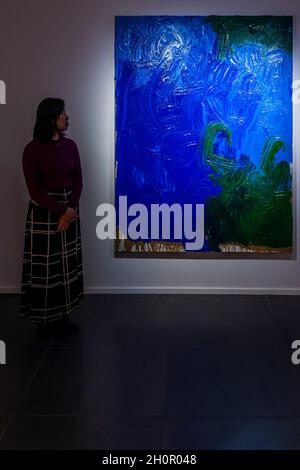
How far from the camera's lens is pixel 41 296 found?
15.4 ft

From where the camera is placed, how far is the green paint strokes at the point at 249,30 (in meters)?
5.64

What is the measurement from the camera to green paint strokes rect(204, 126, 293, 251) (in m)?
5.75

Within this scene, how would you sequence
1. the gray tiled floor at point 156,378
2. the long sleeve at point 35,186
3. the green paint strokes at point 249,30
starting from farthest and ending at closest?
the green paint strokes at point 249,30 < the long sleeve at point 35,186 < the gray tiled floor at point 156,378

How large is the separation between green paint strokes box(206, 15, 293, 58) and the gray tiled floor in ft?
6.63

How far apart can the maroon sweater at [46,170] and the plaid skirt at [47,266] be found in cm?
6

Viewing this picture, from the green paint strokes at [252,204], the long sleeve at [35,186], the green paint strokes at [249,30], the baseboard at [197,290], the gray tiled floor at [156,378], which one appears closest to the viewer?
the gray tiled floor at [156,378]

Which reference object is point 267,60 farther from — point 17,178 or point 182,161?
point 17,178

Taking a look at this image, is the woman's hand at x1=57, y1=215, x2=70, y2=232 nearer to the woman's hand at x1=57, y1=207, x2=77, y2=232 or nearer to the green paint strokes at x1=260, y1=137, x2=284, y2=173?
the woman's hand at x1=57, y1=207, x2=77, y2=232

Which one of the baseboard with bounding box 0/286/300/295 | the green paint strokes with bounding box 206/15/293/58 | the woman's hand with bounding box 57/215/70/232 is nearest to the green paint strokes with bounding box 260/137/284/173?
the green paint strokes with bounding box 206/15/293/58

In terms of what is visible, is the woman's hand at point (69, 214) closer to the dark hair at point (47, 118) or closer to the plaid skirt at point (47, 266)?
the plaid skirt at point (47, 266)

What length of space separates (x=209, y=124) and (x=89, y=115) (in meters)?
0.96

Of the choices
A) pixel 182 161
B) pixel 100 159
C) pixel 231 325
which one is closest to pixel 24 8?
pixel 100 159

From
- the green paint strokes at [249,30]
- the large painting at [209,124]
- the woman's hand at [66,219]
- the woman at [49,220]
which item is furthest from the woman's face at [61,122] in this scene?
the green paint strokes at [249,30]

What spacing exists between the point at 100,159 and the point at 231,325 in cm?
176
